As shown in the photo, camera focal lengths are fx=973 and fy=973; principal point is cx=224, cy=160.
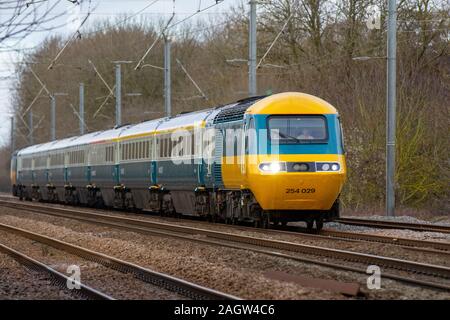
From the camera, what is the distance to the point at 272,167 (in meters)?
20.2

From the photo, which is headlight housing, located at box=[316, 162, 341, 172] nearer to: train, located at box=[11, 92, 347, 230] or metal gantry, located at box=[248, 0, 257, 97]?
train, located at box=[11, 92, 347, 230]

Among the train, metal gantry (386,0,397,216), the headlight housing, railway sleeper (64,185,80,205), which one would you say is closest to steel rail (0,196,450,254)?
the train

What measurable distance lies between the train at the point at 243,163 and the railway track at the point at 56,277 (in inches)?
228

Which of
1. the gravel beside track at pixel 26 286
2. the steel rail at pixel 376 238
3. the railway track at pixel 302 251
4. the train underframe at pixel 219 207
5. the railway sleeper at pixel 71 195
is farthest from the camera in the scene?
the railway sleeper at pixel 71 195

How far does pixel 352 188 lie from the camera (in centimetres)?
3209

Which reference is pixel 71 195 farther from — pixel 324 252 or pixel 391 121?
pixel 324 252

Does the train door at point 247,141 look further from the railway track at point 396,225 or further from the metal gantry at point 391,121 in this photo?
the metal gantry at point 391,121

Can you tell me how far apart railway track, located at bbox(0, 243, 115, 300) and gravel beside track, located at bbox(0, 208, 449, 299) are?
1492 mm

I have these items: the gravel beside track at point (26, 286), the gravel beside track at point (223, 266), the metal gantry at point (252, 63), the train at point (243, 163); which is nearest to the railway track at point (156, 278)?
the gravel beside track at point (223, 266)

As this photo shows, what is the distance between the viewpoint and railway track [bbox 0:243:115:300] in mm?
10954

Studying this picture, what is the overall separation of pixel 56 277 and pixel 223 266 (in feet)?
7.60

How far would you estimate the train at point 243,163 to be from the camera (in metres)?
20.2

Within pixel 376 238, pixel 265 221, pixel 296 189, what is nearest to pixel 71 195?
pixel 265 221
